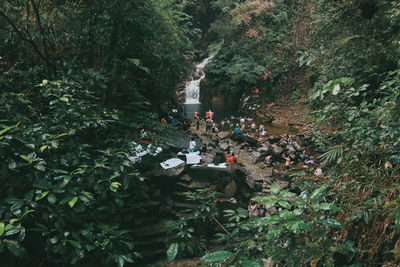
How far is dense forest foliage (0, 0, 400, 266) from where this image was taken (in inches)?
85.3

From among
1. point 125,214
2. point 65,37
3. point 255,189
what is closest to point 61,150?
point 125,214

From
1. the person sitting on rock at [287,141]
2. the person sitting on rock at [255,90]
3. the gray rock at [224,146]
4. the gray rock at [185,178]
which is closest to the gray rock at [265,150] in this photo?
the person sitting on rock at [287,141]

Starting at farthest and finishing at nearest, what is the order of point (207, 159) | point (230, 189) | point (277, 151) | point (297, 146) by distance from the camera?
point (297, 146), point (277, 151), point (207, 159), point (230, 189)

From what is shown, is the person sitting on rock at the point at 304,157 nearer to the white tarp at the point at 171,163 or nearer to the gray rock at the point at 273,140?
the gray rock at the point at 273,140

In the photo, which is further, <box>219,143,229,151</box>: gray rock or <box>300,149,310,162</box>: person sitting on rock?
<box>219,143,229,151</box>: gray rock

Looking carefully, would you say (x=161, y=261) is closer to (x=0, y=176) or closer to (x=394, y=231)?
(x=0, y=176)

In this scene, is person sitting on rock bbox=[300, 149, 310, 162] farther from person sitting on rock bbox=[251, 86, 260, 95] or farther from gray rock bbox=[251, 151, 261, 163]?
person sitting on rock bbox=[251, 86, 260, 95]

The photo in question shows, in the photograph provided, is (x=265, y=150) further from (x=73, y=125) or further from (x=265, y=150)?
(x=73, y=125)

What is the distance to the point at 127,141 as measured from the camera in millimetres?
4383

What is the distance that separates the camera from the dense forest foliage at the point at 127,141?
2.17 meters

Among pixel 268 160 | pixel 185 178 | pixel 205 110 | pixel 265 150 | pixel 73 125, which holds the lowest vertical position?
pixel 268 160

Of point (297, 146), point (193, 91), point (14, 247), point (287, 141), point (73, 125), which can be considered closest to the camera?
point (14, 247)

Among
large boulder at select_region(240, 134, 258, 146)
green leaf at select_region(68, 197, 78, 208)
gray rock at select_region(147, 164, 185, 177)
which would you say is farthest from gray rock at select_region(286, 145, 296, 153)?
green leaf at select_region(68, 197, 78, 208)

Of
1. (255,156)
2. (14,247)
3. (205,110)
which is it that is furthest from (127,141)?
(205,110)
